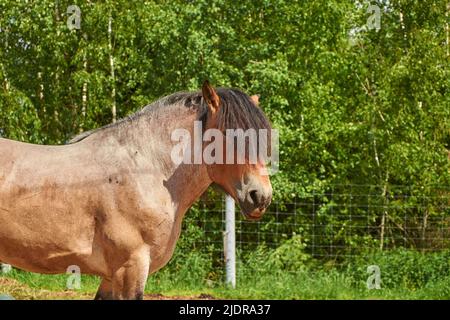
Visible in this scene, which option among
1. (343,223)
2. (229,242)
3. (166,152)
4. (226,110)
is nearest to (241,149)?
(226,110)

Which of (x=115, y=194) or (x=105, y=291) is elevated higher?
(x=115, y=194)

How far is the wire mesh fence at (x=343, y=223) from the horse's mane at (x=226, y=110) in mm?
5650

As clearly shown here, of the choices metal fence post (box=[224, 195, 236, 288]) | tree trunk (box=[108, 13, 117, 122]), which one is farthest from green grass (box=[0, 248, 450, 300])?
tree trunk (box=[108, 13, 117, 122])

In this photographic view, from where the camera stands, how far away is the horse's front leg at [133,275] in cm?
342

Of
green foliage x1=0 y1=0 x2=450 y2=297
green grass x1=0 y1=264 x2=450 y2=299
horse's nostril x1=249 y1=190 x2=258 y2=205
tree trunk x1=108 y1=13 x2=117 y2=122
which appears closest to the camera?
horse's nostril x1=249 y1=190 x2=258 y2=205

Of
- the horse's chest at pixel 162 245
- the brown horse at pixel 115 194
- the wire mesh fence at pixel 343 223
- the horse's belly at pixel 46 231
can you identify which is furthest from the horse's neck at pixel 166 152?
the wire mesh fence at pixel 343 223

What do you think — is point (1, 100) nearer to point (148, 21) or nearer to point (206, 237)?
Result: point (148, 21)

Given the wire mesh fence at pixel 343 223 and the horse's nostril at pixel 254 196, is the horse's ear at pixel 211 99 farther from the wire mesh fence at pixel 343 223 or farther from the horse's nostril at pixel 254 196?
the wire mesh fence at pixel 343 223

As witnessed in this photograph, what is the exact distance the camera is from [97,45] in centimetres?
1101

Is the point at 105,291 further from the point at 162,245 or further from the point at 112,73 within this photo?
the point at 112,73

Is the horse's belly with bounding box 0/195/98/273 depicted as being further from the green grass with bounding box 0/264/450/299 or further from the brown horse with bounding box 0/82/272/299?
the green grass with bounding box 0/264/450/299

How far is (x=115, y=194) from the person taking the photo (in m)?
3.47

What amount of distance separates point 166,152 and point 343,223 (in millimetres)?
7305

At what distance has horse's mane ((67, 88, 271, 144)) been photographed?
358 cm
